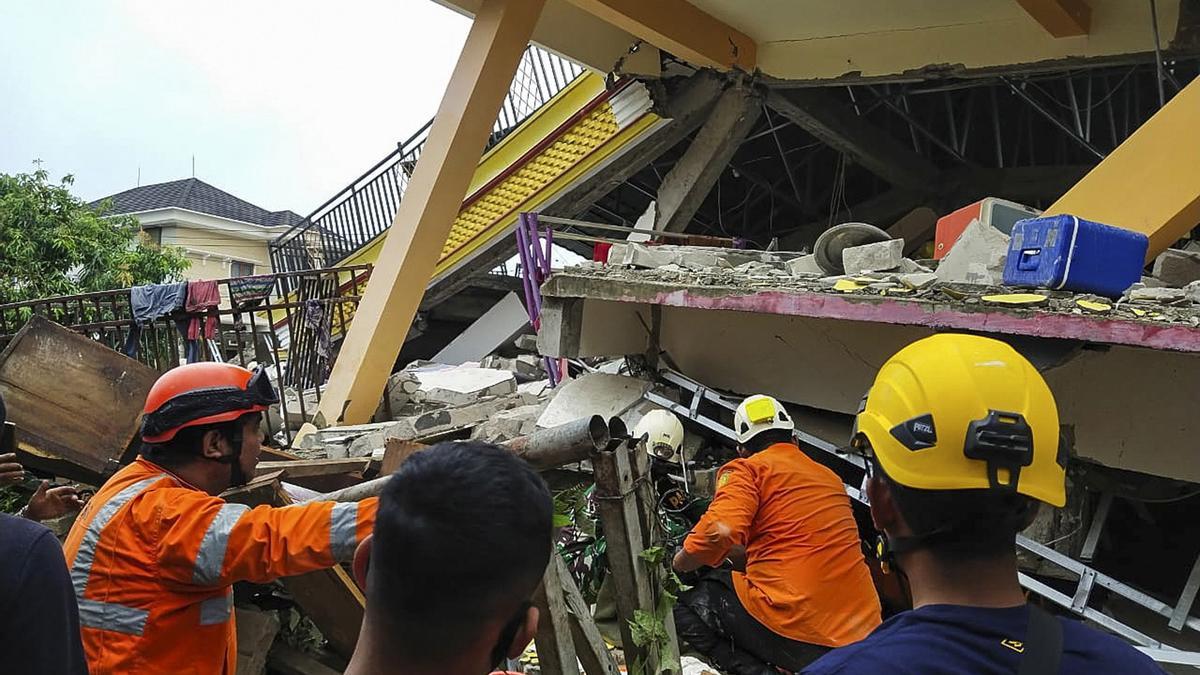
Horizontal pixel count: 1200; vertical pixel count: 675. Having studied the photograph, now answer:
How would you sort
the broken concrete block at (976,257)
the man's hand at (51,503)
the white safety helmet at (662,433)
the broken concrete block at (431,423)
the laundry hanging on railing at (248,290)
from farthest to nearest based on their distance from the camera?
the laundry hanging on railing at (248,290), the broken concrete block at (431,423), the white safety helmet at (662,433), the broken concrete block at (976,257), the man's hand at (51,503)

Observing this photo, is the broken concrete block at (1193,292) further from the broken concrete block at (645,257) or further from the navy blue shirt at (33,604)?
the navy blue shirt at (33,604)

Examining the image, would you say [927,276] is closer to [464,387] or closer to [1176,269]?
[1176,269]

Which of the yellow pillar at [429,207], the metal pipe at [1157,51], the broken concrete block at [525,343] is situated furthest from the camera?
the broken concrete block at [525,343]

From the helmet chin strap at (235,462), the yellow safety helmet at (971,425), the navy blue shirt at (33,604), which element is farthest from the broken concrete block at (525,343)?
the yellow safety helmet at (971,425)

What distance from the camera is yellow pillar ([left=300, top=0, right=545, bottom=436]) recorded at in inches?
297

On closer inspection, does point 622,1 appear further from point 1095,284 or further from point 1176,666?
point 1176,666

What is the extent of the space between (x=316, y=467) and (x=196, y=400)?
4.94 ft

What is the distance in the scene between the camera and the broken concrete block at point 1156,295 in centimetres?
360

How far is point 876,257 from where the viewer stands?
4.80 meters

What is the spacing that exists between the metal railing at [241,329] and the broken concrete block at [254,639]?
13.6 feet

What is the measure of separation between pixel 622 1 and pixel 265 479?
6152 millimetres

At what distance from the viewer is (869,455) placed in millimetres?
Answer: 1394

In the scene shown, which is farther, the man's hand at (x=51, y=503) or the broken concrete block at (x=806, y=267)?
the broken concrete block at (x=806, y=267)

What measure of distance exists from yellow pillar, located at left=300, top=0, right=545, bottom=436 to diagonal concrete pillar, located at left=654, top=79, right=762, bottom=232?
2.42 metres
